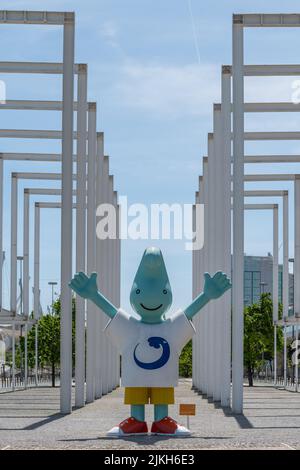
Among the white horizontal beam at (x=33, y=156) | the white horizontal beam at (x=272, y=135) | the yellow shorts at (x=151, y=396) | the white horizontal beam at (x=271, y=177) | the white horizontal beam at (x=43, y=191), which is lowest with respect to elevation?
the yellow shorts at (x=151, y=396)

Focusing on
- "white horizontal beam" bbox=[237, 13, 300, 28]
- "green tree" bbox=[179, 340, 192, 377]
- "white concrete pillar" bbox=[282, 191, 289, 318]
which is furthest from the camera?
"green tree" bbox=[179, 340, 192, 377]

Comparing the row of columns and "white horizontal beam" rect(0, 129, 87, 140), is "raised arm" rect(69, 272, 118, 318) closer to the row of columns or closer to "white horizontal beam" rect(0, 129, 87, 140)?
the row of columns

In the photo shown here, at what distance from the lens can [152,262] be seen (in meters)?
17.0

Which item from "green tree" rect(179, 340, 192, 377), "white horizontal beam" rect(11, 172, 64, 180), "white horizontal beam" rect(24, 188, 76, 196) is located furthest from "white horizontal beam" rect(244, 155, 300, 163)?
Result: "green tree" rect(179, 340, 192, 377)

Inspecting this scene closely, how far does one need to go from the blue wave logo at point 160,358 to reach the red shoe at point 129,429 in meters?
0.92

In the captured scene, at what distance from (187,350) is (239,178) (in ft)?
162

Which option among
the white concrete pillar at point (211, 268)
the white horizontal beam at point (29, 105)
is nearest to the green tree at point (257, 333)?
the white concrete pillar at point (211, 268)

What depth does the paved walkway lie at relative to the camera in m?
14.7

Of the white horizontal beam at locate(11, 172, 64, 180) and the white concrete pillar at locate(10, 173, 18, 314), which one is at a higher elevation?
the white horizontal beam at locate(11, 172, 64, 180)

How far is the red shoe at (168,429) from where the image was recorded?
54.3ft

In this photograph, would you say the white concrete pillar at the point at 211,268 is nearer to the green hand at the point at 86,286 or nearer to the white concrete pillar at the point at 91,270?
the white concrete pillar at the point at 91,270

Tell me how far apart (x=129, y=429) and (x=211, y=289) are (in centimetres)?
265

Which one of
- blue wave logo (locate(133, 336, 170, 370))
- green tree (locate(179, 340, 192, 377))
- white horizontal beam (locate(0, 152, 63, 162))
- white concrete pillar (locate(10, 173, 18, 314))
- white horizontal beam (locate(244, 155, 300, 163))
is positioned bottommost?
green tree (locate(179, 340, 192, 377))

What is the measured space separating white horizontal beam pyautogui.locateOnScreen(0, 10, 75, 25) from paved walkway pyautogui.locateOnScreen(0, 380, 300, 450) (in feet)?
28.7
